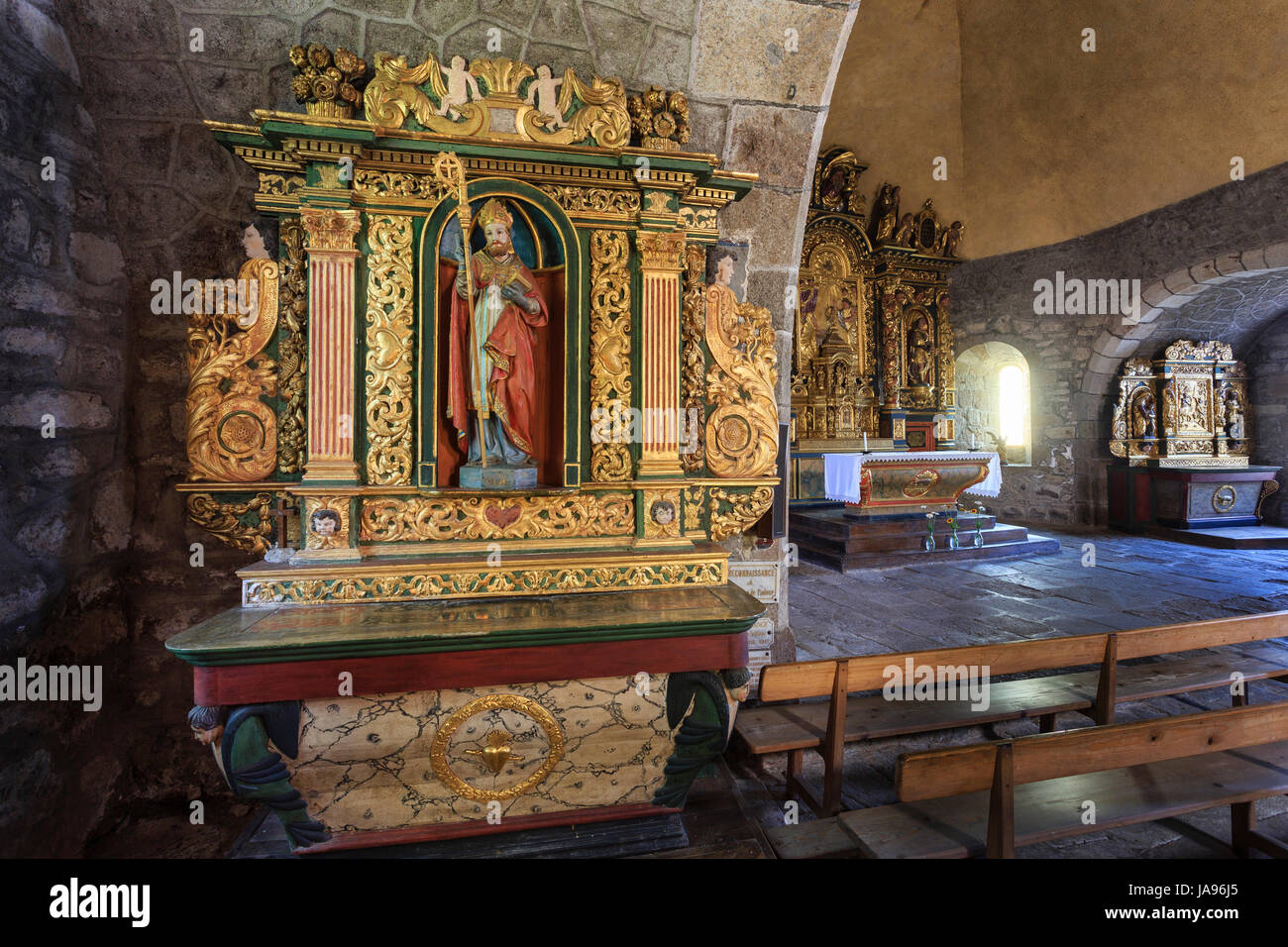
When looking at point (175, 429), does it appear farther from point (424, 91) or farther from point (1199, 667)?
point (1199, 667)

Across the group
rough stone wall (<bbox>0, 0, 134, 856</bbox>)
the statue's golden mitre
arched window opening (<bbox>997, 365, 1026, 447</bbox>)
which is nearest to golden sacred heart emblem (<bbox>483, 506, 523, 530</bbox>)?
the statue's golden mitre

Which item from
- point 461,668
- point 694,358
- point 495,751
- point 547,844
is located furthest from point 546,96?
point 547,844

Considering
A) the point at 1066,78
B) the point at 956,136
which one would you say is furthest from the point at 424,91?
the point at 956,136

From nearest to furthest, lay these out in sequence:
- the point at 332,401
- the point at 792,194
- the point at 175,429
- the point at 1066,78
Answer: the point at 332,401 → the point at 175,429 → the point at 792,194 → the point at 1066,78

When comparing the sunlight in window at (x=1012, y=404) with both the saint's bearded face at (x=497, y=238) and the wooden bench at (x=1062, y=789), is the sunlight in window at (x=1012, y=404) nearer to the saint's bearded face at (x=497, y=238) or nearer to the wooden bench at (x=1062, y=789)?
the wooden bench at (x=1062, y=789)

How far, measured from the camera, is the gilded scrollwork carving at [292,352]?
2.46m

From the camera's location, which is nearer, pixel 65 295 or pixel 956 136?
pixel 65 295

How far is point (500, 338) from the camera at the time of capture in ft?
8.52

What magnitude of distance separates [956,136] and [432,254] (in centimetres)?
1178

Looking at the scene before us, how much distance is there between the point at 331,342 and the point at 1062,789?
3.34 m

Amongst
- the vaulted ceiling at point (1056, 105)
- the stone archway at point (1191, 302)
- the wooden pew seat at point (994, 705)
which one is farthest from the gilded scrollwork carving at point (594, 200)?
the vaulted ceiling at point (1056, 105)

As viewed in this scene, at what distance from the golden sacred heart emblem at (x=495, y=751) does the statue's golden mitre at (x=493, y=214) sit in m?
2.09

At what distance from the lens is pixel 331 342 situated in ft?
7.95

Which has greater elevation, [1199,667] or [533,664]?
[533,664]
